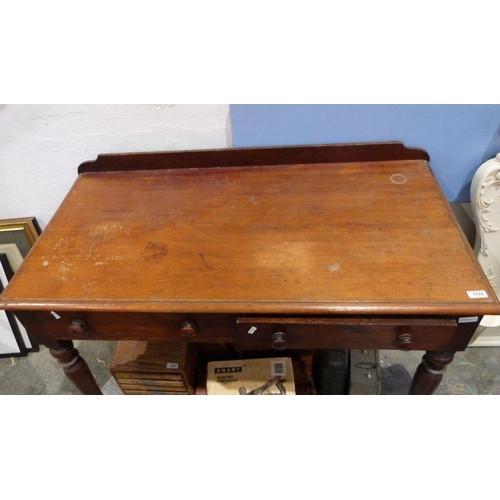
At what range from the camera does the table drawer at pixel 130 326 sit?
0.99 meters

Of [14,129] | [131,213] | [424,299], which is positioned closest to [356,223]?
[424,299]

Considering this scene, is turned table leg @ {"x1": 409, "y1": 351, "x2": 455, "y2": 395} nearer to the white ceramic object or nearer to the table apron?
the table apron

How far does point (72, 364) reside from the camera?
1.19 metres

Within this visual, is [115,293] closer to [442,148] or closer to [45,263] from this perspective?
[45,263]

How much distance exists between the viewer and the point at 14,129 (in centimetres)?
134

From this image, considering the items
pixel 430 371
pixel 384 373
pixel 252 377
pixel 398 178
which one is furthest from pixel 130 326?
pixel 384 373

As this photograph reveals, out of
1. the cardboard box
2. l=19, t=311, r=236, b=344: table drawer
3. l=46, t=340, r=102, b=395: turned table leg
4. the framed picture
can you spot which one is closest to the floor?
the framed picture

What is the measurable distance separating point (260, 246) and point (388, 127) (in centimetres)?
64

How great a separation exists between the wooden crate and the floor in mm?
227

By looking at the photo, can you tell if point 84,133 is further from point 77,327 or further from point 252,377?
point 252,377

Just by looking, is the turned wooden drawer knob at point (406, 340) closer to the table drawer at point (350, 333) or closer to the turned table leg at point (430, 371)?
the table drawer at point (350, 333)

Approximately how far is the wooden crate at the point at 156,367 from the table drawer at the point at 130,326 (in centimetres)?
38

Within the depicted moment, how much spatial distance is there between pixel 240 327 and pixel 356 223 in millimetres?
444

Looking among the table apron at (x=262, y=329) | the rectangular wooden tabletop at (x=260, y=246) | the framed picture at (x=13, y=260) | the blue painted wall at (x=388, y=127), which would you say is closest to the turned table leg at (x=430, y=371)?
the table apron at (x=262, y=329)
